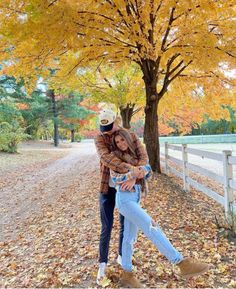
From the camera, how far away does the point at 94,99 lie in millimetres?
15430

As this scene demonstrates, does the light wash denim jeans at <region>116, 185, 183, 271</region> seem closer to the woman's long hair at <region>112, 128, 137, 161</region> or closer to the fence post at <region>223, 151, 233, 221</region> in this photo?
the woman's long hair at <region>112, 128, 137, 161</region>

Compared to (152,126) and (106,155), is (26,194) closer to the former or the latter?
(152,126)

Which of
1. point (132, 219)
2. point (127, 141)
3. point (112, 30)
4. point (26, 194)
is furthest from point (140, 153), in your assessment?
point (26, 194)

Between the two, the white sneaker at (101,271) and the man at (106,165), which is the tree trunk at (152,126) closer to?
the man at (106,165)

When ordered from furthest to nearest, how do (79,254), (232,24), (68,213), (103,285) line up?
(232,24)
(68,213)
(79,254)
(103,285)

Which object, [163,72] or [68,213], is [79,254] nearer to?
[68,213]

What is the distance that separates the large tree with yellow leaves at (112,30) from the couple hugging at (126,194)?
2919 mm

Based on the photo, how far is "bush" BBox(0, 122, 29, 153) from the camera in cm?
1928

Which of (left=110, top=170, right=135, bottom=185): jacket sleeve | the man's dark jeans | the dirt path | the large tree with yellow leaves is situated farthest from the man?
the large tree with yellow leaves

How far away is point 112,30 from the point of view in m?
6.82

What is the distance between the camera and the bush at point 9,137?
63.3ft

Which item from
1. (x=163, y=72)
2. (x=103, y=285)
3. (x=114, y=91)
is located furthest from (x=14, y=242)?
(x=114, y=91)

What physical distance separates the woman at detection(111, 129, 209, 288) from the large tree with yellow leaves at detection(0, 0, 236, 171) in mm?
3035

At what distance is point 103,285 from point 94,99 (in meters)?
13.1
